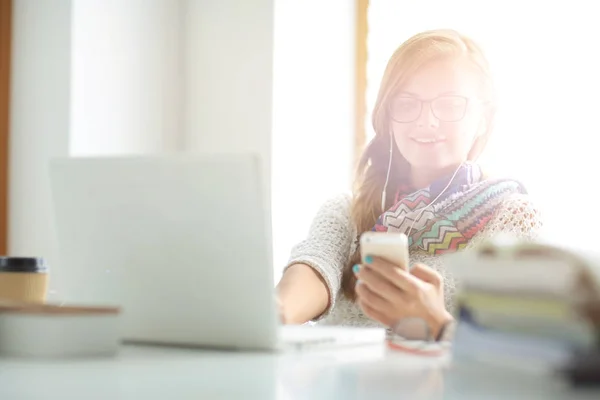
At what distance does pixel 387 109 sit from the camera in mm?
2205

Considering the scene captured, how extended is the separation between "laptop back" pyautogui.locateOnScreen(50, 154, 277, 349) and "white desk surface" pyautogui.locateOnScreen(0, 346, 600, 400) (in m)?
0.05

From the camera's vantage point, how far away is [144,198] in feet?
3.41

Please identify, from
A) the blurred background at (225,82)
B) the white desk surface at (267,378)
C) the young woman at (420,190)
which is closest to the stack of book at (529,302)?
the white desk surface at (267,378)

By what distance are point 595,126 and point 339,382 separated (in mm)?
2221

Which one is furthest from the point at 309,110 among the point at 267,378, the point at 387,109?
the point at 267,378

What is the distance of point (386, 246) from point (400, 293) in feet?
0.64

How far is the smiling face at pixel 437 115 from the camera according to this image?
2182mm

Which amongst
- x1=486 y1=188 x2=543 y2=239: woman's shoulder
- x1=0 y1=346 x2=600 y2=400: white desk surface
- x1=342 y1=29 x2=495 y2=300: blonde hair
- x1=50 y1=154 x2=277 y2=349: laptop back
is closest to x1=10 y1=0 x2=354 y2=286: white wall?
x1=342 y1=29 x2=495 y2=300: blonde hair

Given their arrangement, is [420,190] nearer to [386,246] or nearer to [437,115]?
[437,115]

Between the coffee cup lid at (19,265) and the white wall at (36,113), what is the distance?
1888 mm

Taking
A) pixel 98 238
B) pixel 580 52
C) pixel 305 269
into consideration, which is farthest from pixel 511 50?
pixel 98 238

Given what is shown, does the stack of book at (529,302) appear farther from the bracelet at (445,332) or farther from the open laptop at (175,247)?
the bracelet at (445,332)

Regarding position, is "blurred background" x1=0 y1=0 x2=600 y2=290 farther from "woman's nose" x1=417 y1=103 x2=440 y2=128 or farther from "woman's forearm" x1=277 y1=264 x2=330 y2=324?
"woman's forearm" x1=277 y1=264 x2=330 y2=324

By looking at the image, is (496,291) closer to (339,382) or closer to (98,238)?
(339,382)
